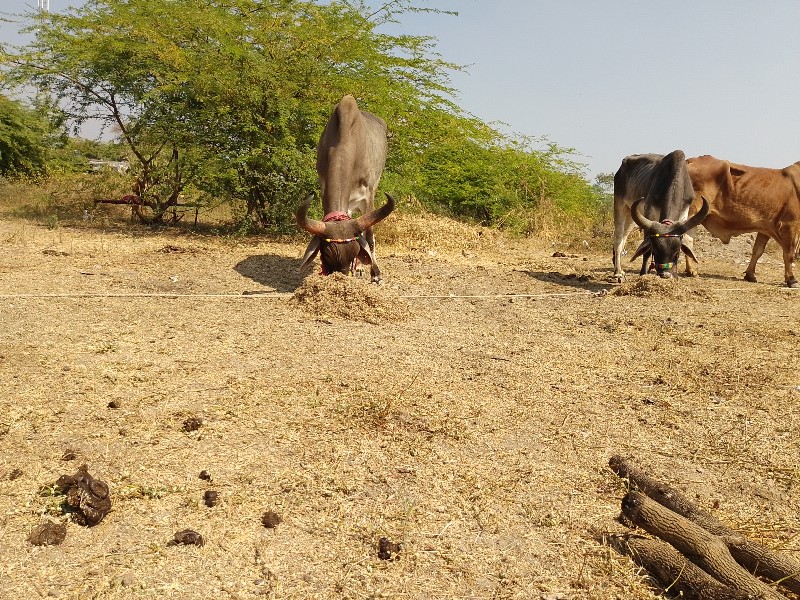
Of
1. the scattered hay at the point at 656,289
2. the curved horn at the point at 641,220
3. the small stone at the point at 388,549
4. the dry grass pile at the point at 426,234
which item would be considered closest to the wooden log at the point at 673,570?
the small stone at the point at 388,549

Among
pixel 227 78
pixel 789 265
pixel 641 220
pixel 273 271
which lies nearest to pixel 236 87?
pixel 227 78

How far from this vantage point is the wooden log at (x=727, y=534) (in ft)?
8.07

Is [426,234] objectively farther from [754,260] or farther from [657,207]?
[754,260]

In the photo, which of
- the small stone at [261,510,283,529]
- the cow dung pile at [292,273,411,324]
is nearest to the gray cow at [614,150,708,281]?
the cow dung pile at [292,273,411,324]

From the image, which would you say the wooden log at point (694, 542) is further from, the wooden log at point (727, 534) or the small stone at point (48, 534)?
the small stone at point (48, 534)

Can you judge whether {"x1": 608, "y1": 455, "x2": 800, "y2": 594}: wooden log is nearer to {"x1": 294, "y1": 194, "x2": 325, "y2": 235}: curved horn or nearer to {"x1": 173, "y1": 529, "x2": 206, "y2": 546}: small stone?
{"x1": 173, "y1": 529, "x2": 206, "y2": 546}: small stone

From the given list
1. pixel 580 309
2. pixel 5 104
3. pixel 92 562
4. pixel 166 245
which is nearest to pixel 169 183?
pixel 166 245

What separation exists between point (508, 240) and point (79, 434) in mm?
12534

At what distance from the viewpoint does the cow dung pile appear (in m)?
6.62

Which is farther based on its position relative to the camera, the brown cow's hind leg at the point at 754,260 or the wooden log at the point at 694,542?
the brown cow's hind leg at the point at 754,260

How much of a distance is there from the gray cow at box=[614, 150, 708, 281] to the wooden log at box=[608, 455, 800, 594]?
6379 mm

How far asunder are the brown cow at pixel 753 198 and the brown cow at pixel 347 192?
19.1ft

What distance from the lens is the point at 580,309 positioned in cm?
783

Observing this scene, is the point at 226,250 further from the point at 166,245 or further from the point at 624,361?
the point at 624,361
